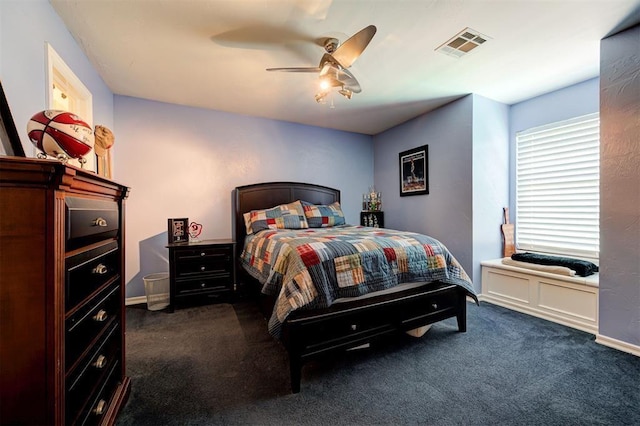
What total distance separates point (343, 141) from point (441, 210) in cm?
204

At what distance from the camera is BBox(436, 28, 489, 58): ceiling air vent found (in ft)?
7.06

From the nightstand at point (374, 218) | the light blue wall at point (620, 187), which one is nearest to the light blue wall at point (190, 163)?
the nightstand at point (374, 218)

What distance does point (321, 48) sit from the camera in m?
2.32

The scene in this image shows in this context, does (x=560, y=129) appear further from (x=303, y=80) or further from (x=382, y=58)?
(x=303, y=80)

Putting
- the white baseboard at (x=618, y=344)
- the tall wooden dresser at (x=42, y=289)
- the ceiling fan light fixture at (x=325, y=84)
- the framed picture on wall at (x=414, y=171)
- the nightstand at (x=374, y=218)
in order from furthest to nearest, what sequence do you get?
the nightstand at (x=374, y=218) < the framed picture on wall at (x=414, y=171) < the ceiling fan light fixture at (x=325, y=84) < the white baseboard at (x=618, y=344) < the tall wooden dresser at (x=42, y=289)

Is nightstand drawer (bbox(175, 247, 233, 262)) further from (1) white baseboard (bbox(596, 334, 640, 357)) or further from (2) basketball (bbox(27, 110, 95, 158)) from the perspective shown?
(1) white baseboard (bbox(596, 334, 640, 357))

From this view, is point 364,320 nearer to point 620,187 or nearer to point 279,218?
point 279,218

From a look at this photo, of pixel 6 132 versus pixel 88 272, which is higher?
pixel 6 132

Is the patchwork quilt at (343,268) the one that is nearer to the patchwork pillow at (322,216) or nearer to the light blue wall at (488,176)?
the light blue wall at (488,176)

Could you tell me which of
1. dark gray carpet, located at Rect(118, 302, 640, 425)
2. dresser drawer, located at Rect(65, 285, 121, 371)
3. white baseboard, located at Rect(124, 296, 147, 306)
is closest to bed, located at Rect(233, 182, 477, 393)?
dark gray carpet, located at Rect(118, 302, 640, 425)

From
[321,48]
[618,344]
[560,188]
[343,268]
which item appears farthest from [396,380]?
[560,188]

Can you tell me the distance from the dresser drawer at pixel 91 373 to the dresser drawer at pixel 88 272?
253 mm

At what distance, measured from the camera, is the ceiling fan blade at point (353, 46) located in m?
1.81

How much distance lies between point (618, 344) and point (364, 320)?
6.75 ft
